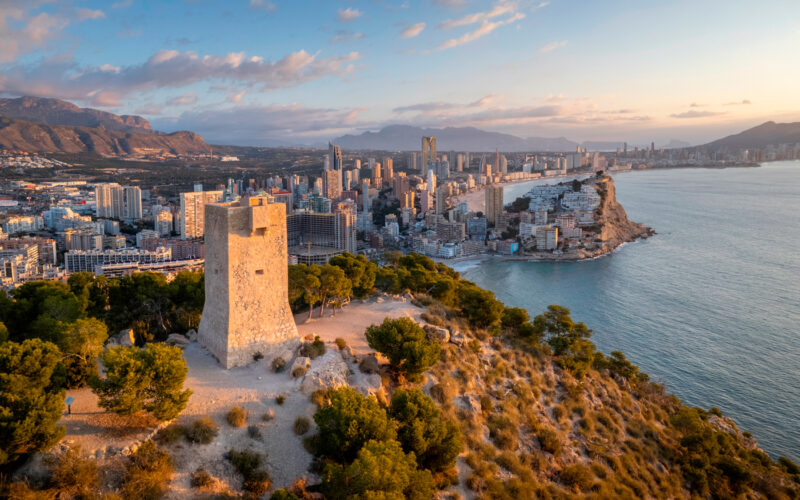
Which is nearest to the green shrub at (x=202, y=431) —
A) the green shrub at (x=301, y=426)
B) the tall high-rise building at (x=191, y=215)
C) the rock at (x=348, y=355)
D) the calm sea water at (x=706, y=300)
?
the green shrub at (x=301, y=426)

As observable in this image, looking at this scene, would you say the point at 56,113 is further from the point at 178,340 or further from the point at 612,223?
the point at 178,340

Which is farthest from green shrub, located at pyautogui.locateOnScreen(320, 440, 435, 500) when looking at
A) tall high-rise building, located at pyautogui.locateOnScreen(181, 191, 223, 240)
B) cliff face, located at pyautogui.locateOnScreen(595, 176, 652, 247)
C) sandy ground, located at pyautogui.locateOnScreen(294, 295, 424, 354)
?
cliff face, located at pyautogui.locateOnScreen(595, 176, 652, 247)

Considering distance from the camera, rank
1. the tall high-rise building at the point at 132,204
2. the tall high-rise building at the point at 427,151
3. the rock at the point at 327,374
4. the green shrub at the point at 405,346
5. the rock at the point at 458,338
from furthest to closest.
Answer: the tall high-rise building at the point at 427,151 < the tall high-rise building at the point at 132,204 < the rock at the point at 458,338 < the green shrub at the point at 405,346 < the rock at the point at 327,374

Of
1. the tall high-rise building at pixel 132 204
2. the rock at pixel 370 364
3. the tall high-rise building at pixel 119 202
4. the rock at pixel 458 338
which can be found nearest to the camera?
the rock at pixel 370 364

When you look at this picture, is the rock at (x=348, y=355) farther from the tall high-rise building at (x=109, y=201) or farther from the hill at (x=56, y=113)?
the hill at (x=56, y=113)

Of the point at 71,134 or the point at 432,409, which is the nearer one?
the point at 432,409

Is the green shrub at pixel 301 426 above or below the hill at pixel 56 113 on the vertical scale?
below

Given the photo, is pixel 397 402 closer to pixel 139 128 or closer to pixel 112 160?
pixel 112 160

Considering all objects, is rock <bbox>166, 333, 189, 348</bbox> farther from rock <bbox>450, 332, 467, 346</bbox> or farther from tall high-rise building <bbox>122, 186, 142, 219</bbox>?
tall high-rise building <bbox>122, 186, 142, 219</bbox>

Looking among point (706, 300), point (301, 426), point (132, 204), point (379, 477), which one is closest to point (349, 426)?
point (379, 477)
